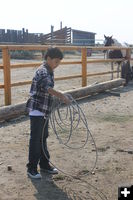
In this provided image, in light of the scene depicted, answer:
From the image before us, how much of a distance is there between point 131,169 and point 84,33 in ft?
101

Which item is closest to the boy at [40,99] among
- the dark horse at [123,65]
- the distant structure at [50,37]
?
the dark horse at [123,65]

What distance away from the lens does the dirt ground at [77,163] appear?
13.4 feet

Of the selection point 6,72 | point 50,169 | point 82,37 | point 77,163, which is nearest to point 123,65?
Result: point 6,72

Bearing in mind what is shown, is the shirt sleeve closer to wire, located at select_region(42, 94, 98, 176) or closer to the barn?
wire, located at select_region(42, 94, 98, 176)

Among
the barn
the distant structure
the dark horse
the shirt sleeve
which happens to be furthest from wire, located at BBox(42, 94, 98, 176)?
the barn

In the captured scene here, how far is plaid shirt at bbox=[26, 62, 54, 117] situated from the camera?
162 inches

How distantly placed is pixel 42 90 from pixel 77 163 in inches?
47.0

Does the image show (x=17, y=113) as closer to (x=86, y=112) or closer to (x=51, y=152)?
(x=86, y=112)

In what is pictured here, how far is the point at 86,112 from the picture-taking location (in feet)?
26.2

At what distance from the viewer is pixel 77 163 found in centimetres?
492

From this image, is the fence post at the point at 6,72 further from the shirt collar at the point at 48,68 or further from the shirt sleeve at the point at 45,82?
the shirt sleeve at the point at 45,82

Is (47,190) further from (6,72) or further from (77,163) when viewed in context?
(6,72)

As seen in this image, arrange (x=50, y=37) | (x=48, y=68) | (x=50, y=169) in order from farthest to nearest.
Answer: (x=50, y=37) → (x=50, y=169) → (x=48, y=68)

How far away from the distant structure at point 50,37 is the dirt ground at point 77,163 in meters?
24.1
